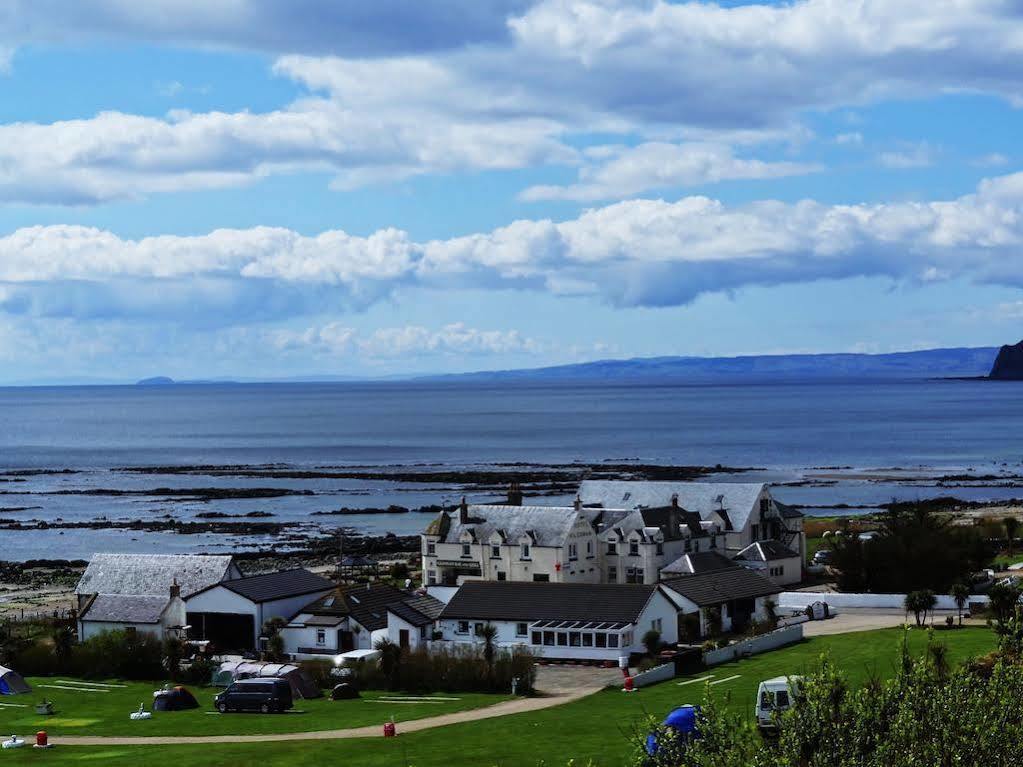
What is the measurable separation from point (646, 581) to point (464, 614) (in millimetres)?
15394

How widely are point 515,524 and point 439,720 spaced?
30626 millimetres

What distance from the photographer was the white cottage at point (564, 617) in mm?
61156

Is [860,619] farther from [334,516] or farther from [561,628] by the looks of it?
[334,516]

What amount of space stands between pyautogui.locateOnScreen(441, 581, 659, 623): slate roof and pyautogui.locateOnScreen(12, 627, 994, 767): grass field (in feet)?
33.4

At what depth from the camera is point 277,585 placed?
223 ft

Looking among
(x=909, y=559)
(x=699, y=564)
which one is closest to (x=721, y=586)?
(x=699, y=564)

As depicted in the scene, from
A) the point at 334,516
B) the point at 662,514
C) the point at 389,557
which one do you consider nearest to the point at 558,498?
the point at 334,516

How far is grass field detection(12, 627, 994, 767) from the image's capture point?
134ft

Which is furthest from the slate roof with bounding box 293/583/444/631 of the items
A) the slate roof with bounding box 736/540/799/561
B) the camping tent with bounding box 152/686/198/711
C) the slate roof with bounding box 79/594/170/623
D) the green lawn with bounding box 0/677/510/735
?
the slate roof with bounding box 736/540/799/561

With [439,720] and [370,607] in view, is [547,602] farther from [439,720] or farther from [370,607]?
[439,720]

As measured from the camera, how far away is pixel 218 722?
1923 inches

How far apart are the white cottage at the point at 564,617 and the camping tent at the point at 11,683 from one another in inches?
710

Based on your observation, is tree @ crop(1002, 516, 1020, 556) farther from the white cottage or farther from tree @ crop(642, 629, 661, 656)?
tree @ crop(642, 629, 661, 656)

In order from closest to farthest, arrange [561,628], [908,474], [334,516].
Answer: [561,628]
[334,516]
[908,474]
